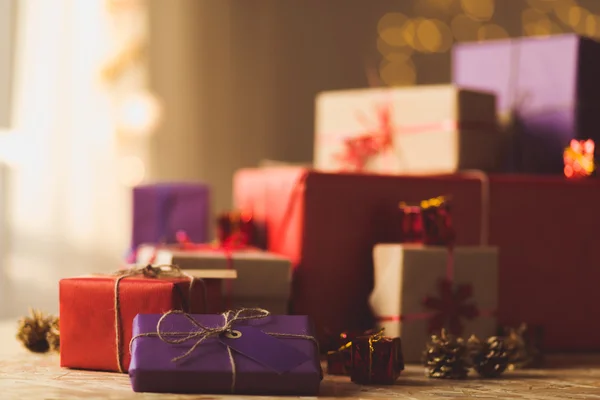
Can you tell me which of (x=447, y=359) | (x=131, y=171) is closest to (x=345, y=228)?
(x=447, y=359)

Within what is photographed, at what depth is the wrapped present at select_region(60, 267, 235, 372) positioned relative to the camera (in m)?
1.58

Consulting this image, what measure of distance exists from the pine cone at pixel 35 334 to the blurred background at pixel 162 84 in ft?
2.96

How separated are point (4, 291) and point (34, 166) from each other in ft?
1.25

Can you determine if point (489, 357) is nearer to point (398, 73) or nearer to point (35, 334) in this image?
point (35, 334)

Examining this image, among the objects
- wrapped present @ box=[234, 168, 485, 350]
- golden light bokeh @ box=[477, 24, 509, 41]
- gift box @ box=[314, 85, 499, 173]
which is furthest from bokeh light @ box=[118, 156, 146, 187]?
golden light bokeh @ box=[477, 24, 509, 41]

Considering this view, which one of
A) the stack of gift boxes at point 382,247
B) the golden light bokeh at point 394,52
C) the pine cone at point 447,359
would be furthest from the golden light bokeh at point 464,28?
the pine cone at point 447,359

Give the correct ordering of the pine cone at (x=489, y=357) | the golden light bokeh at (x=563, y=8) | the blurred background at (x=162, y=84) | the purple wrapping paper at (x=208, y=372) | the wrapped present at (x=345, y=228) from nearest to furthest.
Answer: the purple wrapping paper at (x=208, y=372) < the pine cone at (x=489, y=357) < the wrapped present at (x=345, y=228) < the blurred background at (x=162, y=84) < the golden light bokeh at (x=563, y=8)

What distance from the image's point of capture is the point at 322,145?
7.51 ft

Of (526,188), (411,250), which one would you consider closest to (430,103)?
(526,188)

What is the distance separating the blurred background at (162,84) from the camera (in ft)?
8.93

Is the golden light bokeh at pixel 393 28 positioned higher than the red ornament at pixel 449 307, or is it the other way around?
the golden light bokeh at pixel 393 28

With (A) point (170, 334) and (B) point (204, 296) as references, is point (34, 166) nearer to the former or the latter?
(B) point (204, 296)

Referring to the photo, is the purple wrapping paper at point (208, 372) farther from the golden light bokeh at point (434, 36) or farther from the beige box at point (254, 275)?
the golden light bokeh at point (434, 36)

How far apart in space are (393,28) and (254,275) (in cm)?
164
